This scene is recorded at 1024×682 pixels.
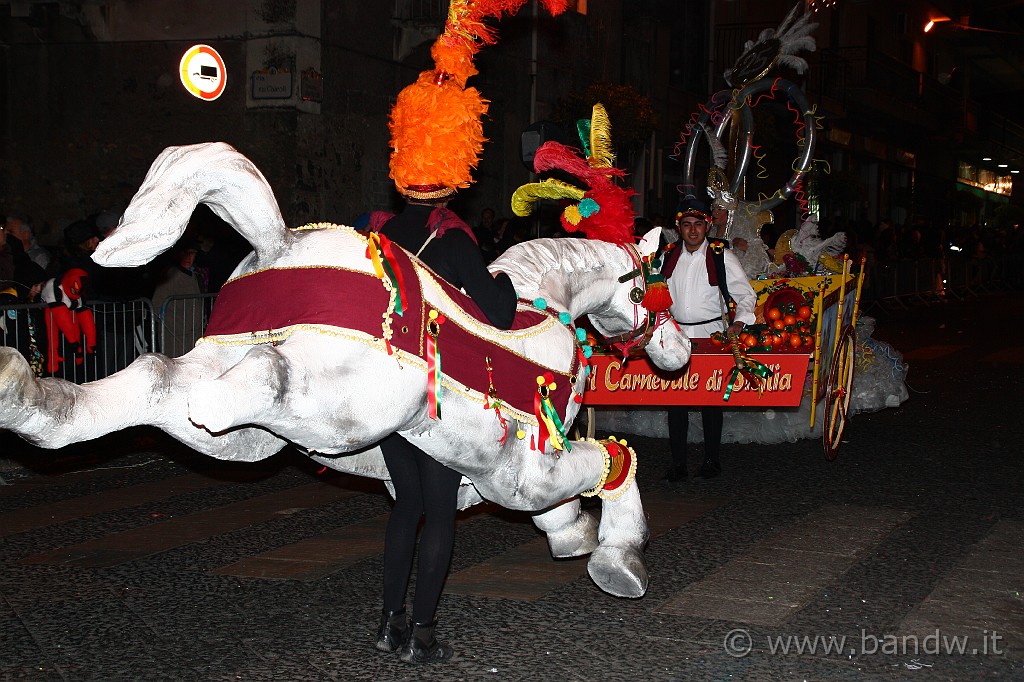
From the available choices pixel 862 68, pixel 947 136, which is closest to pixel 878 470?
pixel 862 68

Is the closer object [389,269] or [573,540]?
[389,269]

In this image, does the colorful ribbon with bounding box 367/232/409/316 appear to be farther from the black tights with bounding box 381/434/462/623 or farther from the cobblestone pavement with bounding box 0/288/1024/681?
the cobblestone pavement with bounding box 0/288/1024/681

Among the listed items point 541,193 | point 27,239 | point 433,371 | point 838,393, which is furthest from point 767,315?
point 27,239

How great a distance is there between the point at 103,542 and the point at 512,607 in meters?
2.60

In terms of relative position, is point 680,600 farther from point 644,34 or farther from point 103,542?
point 644,34

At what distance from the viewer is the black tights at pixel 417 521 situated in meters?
4.28

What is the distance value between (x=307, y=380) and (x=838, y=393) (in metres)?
6.07

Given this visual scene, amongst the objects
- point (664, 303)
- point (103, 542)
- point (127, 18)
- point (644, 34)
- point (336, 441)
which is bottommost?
point (103, 542)

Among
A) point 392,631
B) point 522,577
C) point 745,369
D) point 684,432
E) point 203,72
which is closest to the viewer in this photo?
point 392,631

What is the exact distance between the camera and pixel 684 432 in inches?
314

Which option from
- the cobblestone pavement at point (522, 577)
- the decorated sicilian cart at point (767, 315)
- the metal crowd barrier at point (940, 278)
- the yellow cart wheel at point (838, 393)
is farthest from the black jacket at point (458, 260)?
the metal crowd barrier at point (940, 278)

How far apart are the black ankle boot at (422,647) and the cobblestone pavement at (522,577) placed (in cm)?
6

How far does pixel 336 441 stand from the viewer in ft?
11.8

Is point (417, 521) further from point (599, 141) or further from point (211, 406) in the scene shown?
point (599, 141)
